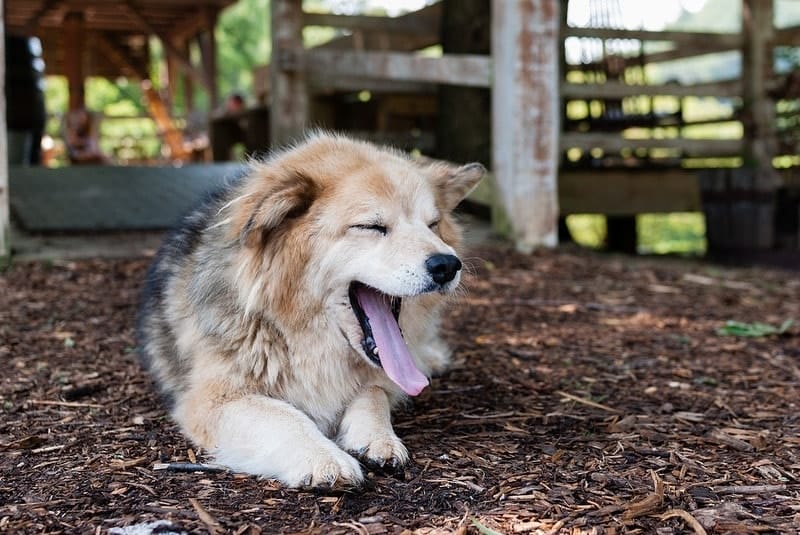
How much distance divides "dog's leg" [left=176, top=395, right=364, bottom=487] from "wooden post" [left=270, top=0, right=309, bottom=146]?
624 cm

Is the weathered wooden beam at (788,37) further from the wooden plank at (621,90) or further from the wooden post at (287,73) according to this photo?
the wooden post at (287,73)

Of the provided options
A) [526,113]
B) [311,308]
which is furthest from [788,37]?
[311,308]

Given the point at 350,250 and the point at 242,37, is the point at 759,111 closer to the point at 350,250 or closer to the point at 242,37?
the point at 350,250

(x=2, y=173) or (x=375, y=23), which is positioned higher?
(x=375, y=23)

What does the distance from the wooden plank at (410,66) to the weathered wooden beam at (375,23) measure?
52 cm

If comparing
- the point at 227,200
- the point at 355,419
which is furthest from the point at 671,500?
the point at 227,200

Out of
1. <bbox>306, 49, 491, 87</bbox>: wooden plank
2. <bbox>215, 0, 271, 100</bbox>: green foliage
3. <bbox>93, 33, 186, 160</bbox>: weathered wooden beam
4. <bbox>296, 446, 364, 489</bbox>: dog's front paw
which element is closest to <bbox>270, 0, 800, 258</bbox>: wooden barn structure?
<bbox>306, 49, 491, 87</bbox>: wooden plank

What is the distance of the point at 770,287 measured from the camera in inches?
263

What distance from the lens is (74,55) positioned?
16578mm

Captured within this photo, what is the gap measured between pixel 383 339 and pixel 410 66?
4.96 metres

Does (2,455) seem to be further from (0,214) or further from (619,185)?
(619,185)

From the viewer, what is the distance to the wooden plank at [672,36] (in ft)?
26.8

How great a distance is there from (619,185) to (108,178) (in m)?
5.38

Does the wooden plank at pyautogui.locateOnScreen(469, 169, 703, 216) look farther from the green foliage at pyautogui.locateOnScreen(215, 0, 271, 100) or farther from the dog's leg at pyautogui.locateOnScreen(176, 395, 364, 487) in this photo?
the green foliage at pyautogui.locateOnScreen(215, 0, 271, 100)
